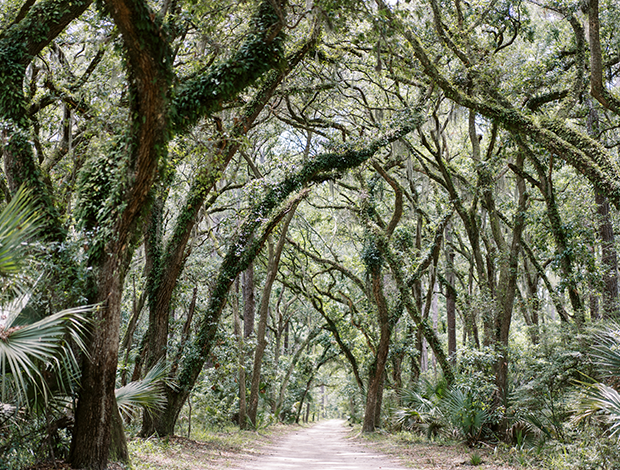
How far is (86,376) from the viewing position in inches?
190

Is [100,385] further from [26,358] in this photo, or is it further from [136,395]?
[26,358]

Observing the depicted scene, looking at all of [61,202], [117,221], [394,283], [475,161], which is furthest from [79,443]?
[394,283]

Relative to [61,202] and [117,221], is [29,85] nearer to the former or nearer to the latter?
[61,202]

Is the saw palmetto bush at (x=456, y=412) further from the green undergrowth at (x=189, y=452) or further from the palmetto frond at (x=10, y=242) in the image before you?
the palmetto frond at (x=10, y=242)

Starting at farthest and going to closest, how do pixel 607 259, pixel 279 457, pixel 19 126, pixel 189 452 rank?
pixel 607 259, pixel 279 457, pixel 189 452, pixel 19 126

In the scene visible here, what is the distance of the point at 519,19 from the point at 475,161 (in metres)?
3.09

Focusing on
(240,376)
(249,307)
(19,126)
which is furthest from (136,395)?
(249,307)

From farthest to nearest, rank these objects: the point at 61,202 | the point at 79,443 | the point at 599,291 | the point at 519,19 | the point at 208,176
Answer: the point at 519,19 → the point at 599,291 → the point at 208,176 → the point at 61,202 → the point at 79,443

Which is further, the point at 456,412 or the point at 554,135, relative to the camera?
the point at 456,412

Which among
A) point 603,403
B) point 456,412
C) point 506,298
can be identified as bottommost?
point 456,412

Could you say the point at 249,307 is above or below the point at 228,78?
below

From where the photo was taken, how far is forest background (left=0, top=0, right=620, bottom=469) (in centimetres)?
469

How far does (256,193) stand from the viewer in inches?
373

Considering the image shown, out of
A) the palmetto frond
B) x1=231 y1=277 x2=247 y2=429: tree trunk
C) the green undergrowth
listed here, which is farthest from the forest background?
the green undergrowth
